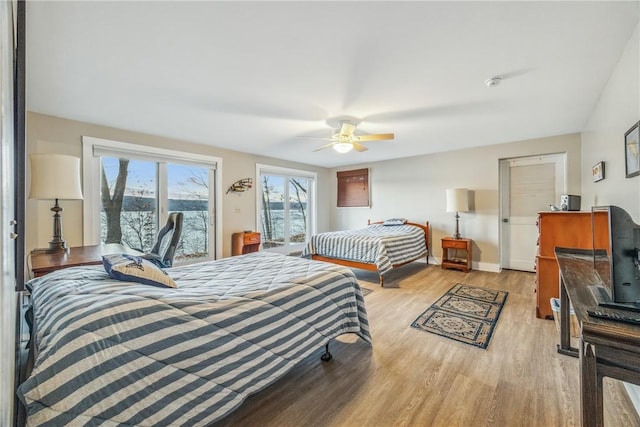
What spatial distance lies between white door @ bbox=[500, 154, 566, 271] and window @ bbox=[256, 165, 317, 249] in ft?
13.3

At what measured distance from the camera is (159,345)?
1117 millimetres

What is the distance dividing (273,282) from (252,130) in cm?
265

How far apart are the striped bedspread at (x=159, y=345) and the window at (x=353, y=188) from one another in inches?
192

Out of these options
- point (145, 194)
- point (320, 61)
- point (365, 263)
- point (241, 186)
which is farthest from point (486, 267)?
point (145, 194)

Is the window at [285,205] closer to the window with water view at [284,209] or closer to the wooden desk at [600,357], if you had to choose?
the window with water view at [284,209]

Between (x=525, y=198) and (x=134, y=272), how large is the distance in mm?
5558

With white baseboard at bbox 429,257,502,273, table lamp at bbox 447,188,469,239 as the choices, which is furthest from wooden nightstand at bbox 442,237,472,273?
table lamp at bbox 447,188,469,239

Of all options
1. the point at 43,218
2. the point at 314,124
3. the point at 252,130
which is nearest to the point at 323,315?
the point at 314,124

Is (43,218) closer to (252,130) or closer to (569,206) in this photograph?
(252,130)

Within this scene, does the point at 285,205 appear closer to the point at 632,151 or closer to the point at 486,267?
the point at 486,267

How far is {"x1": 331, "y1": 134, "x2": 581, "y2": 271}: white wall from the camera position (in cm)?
429

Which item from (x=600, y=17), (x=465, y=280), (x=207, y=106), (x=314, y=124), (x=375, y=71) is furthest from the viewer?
(x=465, y=280)

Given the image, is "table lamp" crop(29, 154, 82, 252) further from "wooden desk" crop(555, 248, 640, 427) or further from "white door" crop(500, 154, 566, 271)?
"white door" crop(500, 154, 566, 271)

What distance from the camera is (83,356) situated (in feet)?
3.19
